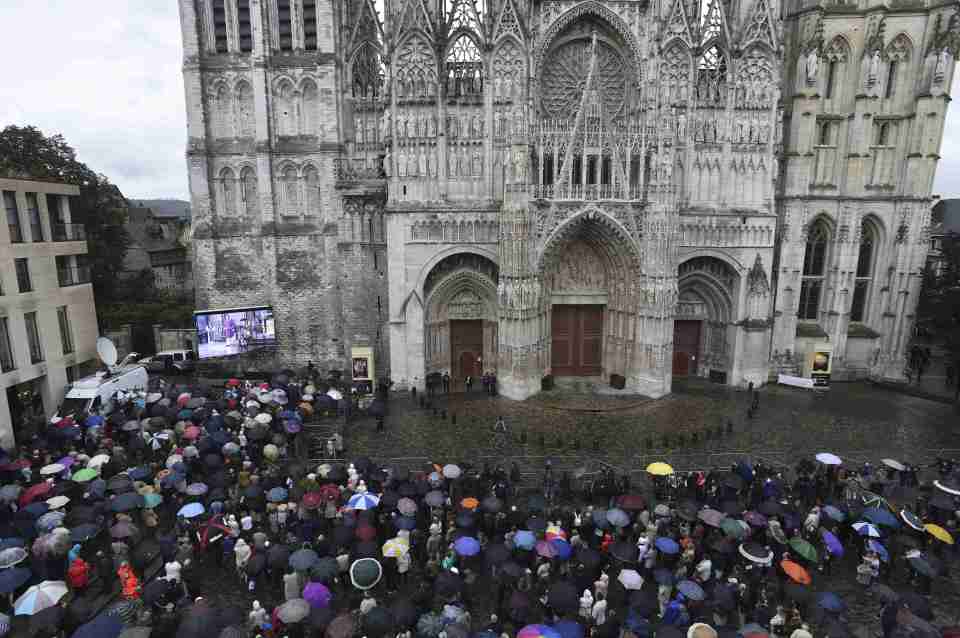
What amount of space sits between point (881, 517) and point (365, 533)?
1416 cm

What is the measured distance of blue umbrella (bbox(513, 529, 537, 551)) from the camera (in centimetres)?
1363

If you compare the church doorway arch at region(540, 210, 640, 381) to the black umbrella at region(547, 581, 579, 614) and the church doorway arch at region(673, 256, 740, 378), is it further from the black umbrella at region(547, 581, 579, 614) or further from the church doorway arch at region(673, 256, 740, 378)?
the black umbrella at region(547, 581, 579, 614)

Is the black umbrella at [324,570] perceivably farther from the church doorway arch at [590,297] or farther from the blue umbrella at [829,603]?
the church doorway arch at [590,297]

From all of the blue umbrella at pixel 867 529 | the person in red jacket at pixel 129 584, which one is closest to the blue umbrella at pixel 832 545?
the blue umbrella at pixel 867 529

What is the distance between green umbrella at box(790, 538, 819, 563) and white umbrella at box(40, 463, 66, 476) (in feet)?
72.2

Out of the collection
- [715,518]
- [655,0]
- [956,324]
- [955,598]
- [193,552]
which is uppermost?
[655,0]

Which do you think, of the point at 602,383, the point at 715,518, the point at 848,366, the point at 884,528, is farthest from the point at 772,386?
the point at 715,518

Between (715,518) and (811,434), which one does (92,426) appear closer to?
(715,518)

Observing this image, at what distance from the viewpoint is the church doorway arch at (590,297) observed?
3061 cm

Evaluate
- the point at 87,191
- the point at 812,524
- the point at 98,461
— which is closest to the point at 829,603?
the point at 812,524

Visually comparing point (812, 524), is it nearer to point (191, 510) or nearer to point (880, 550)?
point (880, 550)

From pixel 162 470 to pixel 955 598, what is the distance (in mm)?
24340

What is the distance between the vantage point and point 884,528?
1573cm

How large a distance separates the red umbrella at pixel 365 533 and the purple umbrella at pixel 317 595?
219 centimetres
